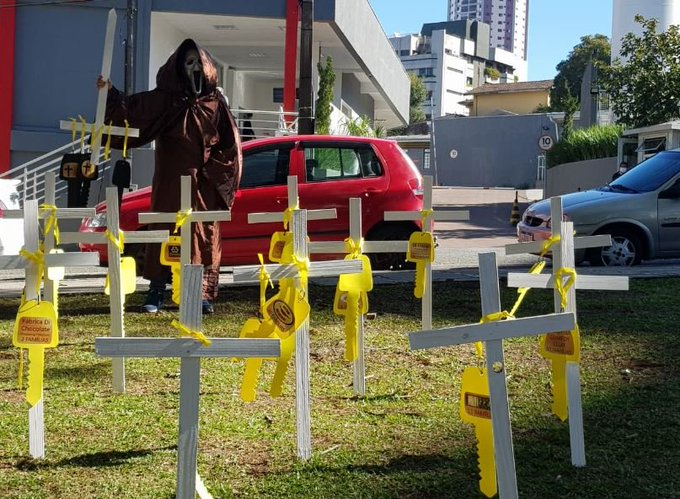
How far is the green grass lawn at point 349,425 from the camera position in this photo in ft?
12.2

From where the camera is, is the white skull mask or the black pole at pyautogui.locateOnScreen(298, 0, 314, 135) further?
the black pole at pyautogui.locateOnScreen(298, 0, 314, 135)

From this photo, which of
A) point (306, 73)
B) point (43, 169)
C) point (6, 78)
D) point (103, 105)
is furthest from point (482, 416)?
point (6, 78)

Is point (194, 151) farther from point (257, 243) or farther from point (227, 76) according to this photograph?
point (227, 76)

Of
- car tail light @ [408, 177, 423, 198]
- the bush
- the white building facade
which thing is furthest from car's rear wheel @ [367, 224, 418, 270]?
the white building facade

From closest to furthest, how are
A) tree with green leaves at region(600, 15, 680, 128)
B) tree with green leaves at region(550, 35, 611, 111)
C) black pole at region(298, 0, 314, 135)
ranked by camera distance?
1. black pole at region(298, 0, 314, 135)
2. tree with green leaves at region(600, 15, 680, 128)
3. tree with green leaves at region(550, 35, 611, 111)

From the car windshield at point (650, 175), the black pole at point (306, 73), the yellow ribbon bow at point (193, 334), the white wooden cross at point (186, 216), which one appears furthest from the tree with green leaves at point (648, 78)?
the yellow ribbon bow at point (193, 334)

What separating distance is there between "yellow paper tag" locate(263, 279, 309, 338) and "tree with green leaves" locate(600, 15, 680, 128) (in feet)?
74.2

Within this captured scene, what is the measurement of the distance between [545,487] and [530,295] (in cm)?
526

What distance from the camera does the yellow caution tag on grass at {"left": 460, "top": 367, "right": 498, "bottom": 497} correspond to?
3246 mm

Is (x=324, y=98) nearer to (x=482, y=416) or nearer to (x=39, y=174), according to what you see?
(x=39, y=174)

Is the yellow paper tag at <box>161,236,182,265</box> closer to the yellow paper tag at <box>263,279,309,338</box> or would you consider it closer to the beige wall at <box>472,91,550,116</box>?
the yellow paper tag at <box>263,279,309,338</box>

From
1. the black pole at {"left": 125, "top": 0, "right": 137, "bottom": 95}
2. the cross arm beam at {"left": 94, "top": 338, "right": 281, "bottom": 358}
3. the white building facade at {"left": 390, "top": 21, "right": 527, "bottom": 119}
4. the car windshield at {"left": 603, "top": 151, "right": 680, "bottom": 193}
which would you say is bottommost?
the cross arm beam at {"left": 94, "top": 338, "right": 281, "bottom": 358}

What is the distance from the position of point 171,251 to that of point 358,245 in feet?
4.97

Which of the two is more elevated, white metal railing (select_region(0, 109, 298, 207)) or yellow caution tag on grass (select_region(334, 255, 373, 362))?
white metal railing (select_region(0, 109, 298, 207))
